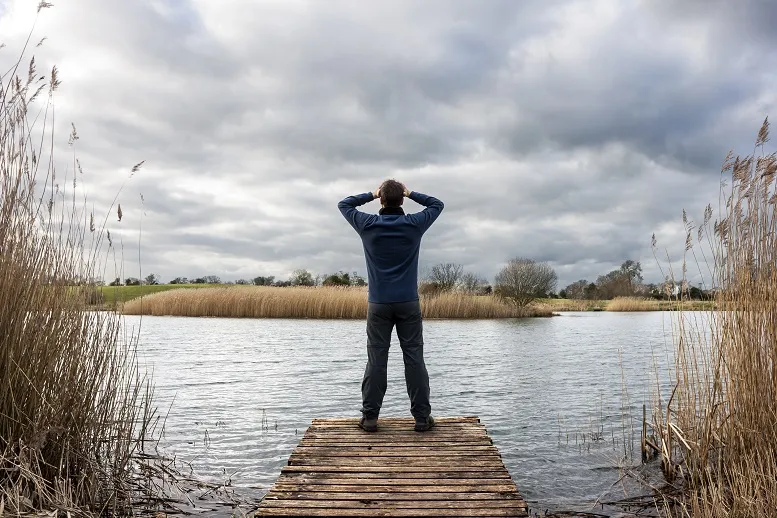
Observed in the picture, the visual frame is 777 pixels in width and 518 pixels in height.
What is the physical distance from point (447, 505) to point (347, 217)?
2.78 m

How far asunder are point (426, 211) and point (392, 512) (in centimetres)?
281

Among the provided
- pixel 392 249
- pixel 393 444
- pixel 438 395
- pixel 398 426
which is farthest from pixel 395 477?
pixel 438 395

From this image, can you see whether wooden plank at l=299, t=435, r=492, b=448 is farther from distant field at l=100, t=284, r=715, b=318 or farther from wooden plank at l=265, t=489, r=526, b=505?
distant field at l=100, t=284, r=715, b=318

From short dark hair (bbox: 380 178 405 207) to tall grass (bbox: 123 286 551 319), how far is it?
76.1 feet

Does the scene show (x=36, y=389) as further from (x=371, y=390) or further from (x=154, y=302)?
(x=154, y=302)

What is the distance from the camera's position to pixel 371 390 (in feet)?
19.4

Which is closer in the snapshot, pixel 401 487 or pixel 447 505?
pixel 447 505

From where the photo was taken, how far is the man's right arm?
5727 millimetres

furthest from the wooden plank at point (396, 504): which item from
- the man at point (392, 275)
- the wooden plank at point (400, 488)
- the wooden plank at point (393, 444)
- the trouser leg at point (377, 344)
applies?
the trouser leg at point (377, 344)

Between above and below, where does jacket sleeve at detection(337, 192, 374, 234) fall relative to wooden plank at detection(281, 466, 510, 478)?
above

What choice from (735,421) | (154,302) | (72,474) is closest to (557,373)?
(735,421)

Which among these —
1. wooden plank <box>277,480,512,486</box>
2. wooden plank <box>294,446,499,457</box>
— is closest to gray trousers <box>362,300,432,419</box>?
wooden plank <box>294,446,499,457</box>

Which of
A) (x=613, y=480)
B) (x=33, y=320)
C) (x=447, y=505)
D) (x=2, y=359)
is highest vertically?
(x=33, y=320)

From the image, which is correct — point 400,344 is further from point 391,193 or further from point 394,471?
point 391,193
